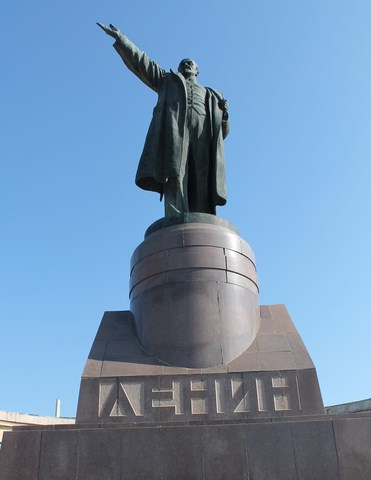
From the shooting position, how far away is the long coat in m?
11.1

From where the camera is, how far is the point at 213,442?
695 cm

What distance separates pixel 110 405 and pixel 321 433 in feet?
10.1

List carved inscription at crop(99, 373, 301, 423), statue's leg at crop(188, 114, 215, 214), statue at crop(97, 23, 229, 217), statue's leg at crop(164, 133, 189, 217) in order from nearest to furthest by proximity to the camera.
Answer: carved inscription at crop(99, 373, 301, 423)
statue's leg at crop(164, 133, 189, 217)
statue at crop(97, 23, 229, 217)
statue's leg at crop(188, 114, 215, 214)

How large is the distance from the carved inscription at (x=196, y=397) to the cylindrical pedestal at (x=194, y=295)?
462 millimetres

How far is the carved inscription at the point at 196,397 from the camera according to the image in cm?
788

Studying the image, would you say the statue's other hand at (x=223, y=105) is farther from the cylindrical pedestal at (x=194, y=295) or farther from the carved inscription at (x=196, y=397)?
the carved inscription at (x=196, y=397)

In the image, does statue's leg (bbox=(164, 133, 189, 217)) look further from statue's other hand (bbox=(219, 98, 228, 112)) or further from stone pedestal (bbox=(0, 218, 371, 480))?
statue's other hand (bbox=(219, 98, 228, 112))

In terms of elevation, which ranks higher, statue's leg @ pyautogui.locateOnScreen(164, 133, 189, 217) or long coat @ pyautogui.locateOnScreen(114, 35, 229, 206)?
long coat @ pyautogui.locateOnScreen(114, 35, 229, 206)

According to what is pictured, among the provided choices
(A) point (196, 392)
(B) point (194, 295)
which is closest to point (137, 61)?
(B) point (194, 295)

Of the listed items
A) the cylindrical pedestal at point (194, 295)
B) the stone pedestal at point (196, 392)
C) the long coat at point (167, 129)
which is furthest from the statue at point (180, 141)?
the cylindrical pedestal at point (194, 295)

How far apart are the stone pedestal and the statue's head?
3.85m

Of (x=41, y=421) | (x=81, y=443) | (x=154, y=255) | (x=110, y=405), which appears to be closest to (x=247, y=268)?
(x=154, y=255)

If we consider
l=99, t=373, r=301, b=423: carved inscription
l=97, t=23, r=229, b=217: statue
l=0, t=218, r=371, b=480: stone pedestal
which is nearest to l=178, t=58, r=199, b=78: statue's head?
l=97, t=23, r=229, b=217: statue

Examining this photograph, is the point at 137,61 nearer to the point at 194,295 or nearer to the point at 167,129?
the point at 167,129
